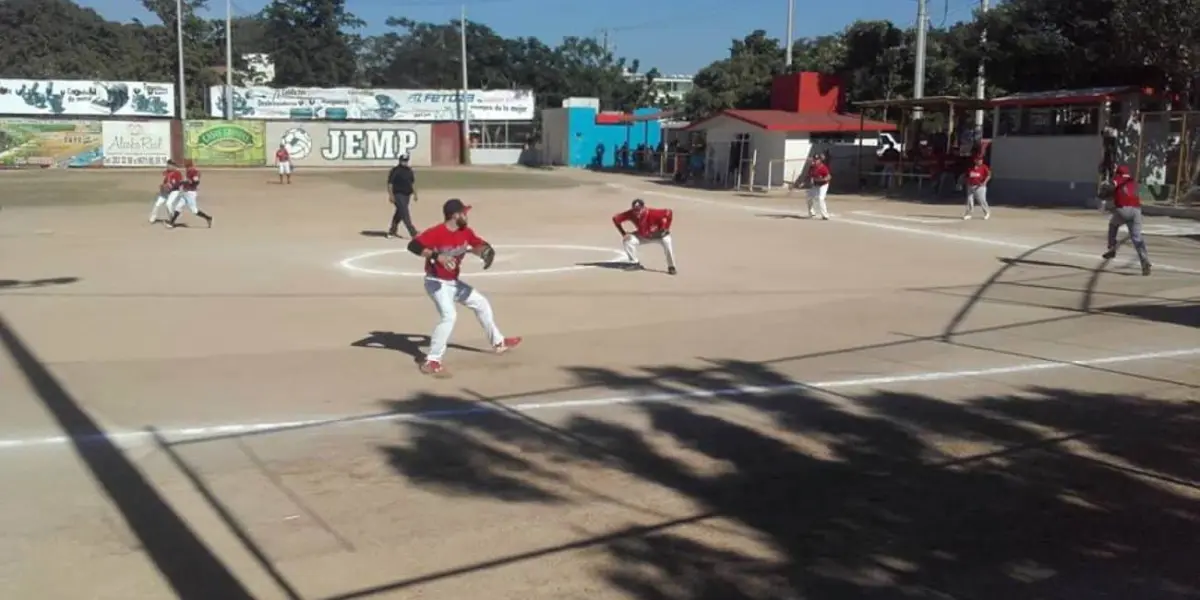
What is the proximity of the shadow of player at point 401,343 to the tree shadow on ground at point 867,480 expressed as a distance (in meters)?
2.06

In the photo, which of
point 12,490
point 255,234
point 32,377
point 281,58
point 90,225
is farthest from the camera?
point 281,58

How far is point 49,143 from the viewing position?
187ft

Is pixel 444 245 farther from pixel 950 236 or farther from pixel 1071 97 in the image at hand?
pixel 1071 97

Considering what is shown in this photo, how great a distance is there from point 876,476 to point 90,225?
2326cm

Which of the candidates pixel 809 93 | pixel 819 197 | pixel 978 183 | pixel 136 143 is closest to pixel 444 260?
pixel 819 197

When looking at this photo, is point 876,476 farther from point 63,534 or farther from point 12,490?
point 12,490

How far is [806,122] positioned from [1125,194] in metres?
26.1

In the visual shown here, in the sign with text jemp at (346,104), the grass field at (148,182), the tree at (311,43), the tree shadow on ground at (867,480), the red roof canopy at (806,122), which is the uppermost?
the tree at (311,43)

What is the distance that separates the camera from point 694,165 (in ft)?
167

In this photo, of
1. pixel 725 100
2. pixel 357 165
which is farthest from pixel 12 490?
pixel 357 165

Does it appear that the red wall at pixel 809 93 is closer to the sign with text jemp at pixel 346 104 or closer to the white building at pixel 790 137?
the white building at pixel 790 137

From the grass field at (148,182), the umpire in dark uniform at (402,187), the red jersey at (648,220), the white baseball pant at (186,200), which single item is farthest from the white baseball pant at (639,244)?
the grass field at (148,182)

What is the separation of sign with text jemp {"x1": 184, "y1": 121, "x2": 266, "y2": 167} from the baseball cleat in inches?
2119

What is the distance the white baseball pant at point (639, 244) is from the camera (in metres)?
16.8
